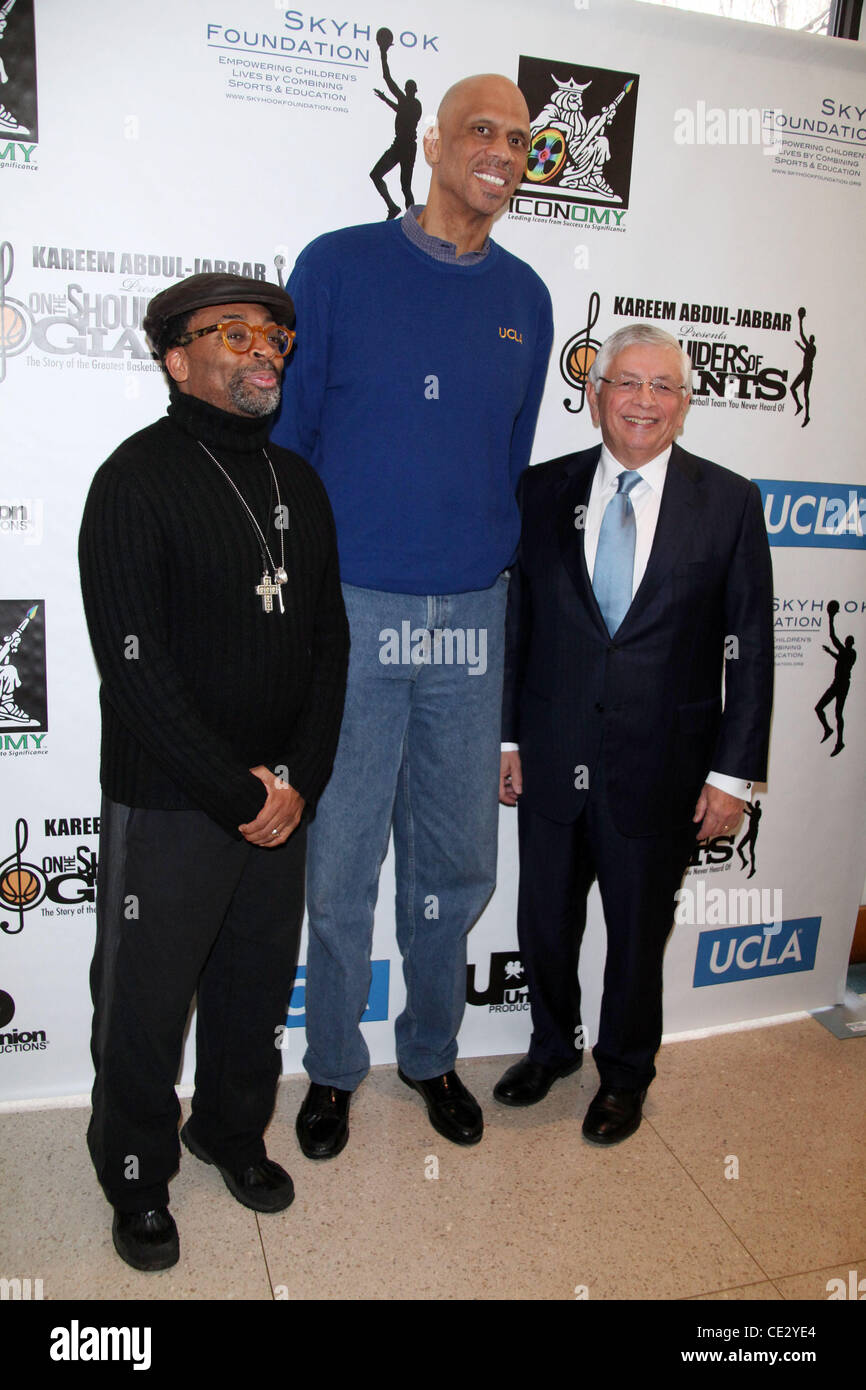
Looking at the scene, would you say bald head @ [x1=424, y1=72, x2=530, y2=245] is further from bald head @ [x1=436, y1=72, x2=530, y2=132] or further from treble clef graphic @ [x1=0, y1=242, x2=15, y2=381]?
treble clef graphic @ [x1=0, y1=242, x2=15, y2=381]

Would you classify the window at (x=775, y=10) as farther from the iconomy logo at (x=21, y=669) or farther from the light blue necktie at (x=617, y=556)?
the iconomy logo at (x=21, y=669)

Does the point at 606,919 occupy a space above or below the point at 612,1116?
above

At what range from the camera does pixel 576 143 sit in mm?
2441

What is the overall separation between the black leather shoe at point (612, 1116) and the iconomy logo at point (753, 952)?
584 mm

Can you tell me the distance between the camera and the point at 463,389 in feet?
6.96

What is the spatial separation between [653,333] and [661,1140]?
1.97 metres

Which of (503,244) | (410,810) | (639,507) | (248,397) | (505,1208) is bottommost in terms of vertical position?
(505,1208)

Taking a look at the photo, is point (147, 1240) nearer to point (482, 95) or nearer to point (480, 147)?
point (480, 147)

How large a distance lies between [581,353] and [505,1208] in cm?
208

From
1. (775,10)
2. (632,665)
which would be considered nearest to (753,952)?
(632,665)

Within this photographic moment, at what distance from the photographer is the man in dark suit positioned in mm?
2242

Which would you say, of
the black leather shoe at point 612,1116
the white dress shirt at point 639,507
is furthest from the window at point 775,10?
the black leather shoe at point 612,1116

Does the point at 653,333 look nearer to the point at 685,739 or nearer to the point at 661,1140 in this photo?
the point at 685,739

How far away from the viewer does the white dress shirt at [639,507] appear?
89.4 inches
